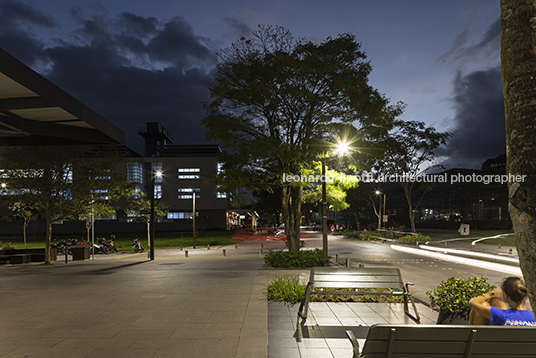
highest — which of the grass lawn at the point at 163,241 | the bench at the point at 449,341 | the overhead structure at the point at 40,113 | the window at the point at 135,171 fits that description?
the window at the point at 135,171

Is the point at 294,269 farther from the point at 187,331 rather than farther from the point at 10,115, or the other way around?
the point at 10,115

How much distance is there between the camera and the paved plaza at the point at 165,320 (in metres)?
5.68

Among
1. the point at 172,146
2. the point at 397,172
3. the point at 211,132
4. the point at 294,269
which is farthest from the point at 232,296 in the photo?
the point at 172,146

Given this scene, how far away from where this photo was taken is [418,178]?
34.7m

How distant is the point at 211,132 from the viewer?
15.8 metres

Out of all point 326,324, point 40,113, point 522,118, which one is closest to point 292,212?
point 326,324

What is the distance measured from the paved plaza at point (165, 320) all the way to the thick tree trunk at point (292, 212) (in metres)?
4.39

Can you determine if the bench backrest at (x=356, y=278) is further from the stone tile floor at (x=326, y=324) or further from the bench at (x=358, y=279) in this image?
the stone tile floor at (x=326, y=324)

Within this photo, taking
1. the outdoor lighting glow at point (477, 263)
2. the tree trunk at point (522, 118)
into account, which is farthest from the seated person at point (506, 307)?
the outdoor lighting glow at point (477, 263)

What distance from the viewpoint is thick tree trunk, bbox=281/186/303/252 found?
1639 centimetres

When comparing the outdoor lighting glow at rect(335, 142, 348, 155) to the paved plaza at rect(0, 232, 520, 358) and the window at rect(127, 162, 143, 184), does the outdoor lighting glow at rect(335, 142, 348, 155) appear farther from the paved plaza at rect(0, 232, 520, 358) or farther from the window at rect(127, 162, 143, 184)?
the window at rect(127, 162, 143, 184)

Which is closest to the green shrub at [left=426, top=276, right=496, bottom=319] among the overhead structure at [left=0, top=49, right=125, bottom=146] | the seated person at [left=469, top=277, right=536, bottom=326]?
the seated person at [left=469, top=277, right=536, bottom=326]

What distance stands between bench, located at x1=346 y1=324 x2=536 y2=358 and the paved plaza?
238 centimetres

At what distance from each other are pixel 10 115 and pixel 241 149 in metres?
8.04
